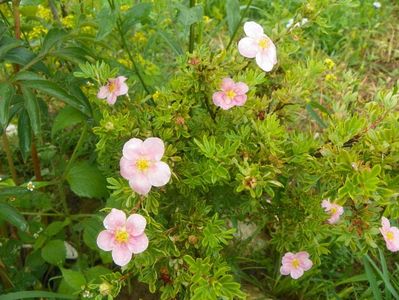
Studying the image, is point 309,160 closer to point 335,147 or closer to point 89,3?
point 335,147

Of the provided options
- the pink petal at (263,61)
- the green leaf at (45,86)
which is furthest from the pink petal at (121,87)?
the pink petal at (263,61)

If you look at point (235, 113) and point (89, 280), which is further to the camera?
point (89, 280)

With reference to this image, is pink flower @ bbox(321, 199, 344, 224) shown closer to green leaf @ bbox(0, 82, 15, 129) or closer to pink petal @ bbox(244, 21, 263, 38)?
pink petal @ bbox(244, 21, 263, 38)

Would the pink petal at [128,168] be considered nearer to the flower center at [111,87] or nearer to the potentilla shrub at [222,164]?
the potentilla shrub at [222,164]

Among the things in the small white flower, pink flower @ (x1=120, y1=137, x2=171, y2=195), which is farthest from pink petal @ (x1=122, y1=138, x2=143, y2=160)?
the small white flower

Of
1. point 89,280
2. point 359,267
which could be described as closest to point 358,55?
point 359,267
